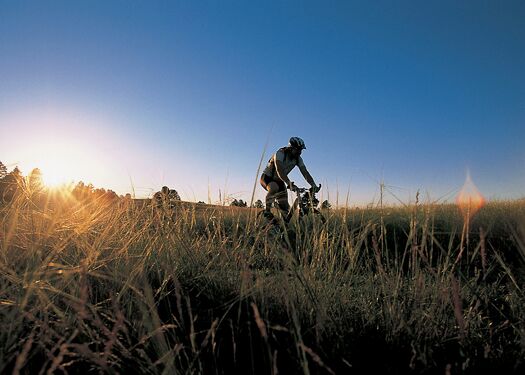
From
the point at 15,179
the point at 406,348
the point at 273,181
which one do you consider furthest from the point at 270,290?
the point at 273,181

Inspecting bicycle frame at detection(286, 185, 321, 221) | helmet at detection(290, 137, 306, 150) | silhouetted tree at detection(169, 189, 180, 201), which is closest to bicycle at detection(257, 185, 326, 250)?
bicycle frame at detection(286, 185, 321, 221)

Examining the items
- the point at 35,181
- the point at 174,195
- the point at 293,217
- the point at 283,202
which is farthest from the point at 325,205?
the point at 35,181

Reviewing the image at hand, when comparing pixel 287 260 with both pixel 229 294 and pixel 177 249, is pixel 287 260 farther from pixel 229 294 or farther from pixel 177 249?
pixel 177 249

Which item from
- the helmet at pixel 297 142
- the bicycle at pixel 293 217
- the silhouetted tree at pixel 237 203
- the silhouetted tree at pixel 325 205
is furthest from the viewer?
the helmet at pixel 297 142

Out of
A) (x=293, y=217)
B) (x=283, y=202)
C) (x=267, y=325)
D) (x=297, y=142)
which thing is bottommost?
(x=267, y=325)

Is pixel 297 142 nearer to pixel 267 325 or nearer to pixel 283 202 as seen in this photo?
pixel 283 202

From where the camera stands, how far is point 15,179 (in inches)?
118

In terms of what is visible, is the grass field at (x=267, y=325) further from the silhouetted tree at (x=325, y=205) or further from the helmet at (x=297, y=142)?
the helmet at (x=297, y=142)

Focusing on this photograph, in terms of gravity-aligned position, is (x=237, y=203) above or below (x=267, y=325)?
above

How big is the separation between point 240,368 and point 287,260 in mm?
476

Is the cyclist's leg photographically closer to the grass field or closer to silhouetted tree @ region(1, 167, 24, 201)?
the grass field

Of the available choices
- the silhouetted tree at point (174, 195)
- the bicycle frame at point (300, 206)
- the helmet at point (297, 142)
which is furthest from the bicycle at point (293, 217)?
the helmet at point (297, 142)

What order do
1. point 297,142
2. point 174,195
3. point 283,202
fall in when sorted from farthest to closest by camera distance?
1. point 297,142
2. point 283,202
3. point 174,195

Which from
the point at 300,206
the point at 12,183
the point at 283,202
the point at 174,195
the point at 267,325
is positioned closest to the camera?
the point at 267,325
